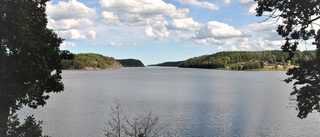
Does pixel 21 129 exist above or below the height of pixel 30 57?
below

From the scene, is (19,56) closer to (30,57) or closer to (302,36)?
(30,57)

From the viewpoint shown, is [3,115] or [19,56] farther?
[19,56]

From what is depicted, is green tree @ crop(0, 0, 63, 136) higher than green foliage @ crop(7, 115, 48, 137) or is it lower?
higher

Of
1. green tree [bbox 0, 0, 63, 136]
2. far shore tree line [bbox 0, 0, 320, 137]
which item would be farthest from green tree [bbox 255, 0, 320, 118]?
green tree [bbox 0, 0, 63, 136]

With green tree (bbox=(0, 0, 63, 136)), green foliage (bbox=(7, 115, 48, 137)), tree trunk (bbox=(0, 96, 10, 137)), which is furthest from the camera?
green foliage (bbox=(7, 115, 48, 137))

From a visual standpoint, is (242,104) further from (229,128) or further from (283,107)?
(229,128)

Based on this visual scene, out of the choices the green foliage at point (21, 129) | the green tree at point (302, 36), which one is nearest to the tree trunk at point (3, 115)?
the green foliage at point (21, 129)

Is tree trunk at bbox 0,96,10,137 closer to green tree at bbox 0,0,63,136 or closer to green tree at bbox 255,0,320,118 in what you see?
green tree at bbox 0,0,63,136

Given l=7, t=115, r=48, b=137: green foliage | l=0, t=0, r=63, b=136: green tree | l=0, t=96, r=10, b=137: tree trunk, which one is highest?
l=0, t=0, r=63, b=136: green tree

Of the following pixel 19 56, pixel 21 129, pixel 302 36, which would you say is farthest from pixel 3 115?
pixel 302 36

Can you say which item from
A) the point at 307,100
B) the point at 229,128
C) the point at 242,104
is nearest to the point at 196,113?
the point at 229,128

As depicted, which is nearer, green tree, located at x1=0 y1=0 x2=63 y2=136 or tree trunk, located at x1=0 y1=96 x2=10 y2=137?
tree trunk, located at x1=0 y1=96 x2=10 y2=137

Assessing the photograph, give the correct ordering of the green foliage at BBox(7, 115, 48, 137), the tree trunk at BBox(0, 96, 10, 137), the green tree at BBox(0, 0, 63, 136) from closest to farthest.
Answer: the tree trunk at BBox(0, 96, 10, 137) → the green tree at BBox(0, 0, 63, 136) → the green foliage at BBox(7, 115, 48, 137)

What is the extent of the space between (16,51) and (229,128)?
82.6 feet
